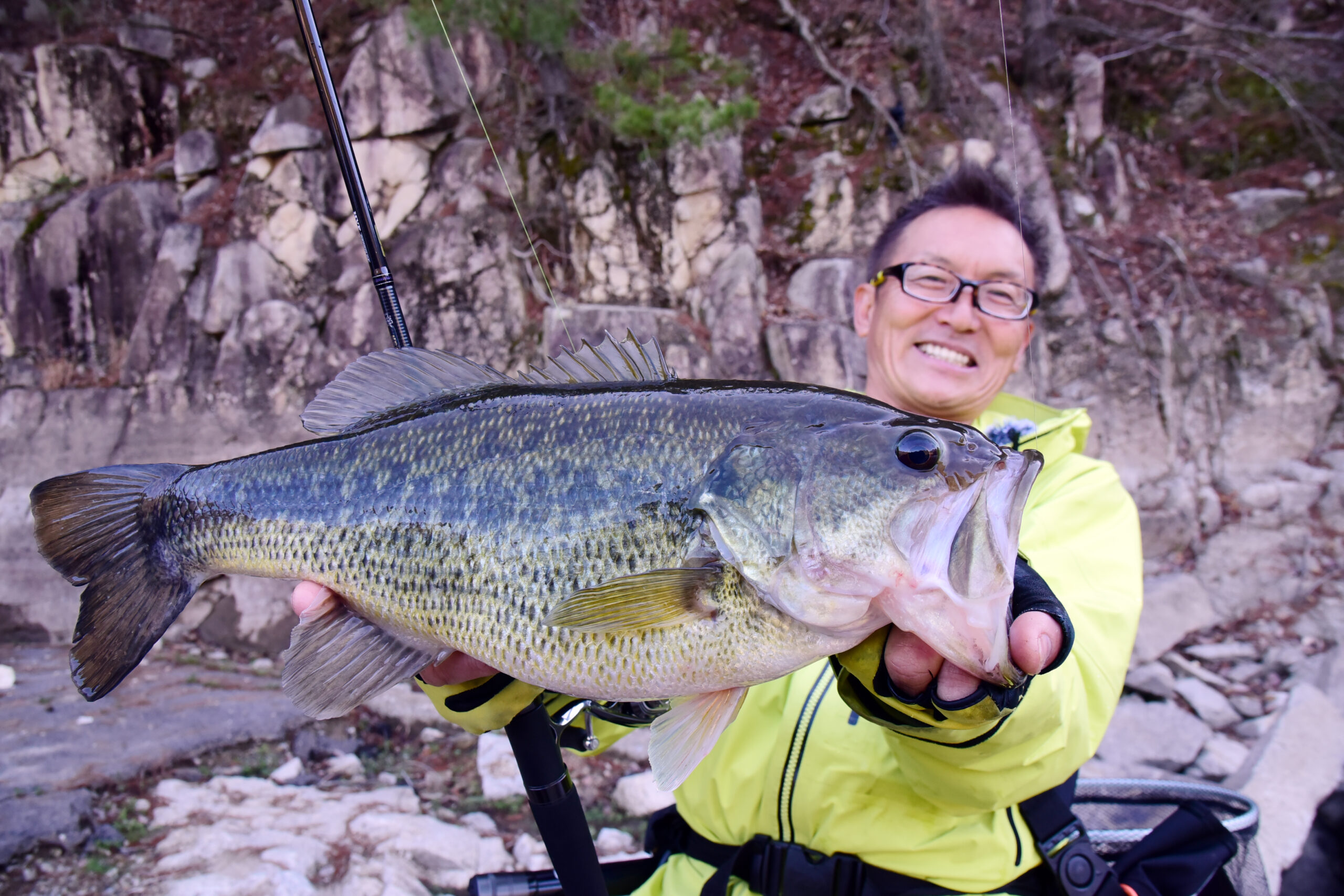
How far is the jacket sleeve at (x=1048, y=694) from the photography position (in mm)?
1485

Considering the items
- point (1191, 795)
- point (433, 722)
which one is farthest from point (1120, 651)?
point (433, 722)

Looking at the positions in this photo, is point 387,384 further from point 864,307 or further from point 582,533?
point 864,307

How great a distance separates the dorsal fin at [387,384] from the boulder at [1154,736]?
469 cm

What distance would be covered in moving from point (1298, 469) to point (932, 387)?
6505 millimetres

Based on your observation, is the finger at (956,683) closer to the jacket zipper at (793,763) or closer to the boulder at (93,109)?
the jacket zipper at (793,763)

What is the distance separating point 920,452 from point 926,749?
0.76m

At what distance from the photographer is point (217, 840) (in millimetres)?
3436

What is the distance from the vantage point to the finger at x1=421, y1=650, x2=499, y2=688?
1915 mm

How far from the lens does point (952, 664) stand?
4.56 feet

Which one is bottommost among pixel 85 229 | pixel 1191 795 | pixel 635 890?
pixel 635 890

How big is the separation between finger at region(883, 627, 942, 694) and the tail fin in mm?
1621

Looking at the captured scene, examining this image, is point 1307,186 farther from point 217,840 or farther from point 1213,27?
point 217,840

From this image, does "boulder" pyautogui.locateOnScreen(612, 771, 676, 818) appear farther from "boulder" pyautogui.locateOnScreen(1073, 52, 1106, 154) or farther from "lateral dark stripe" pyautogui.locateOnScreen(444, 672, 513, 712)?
"boulder" pyautogui.locateOnScreen(1073, 52, 1106, 154)

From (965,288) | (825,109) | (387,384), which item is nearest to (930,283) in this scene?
(965,288)
